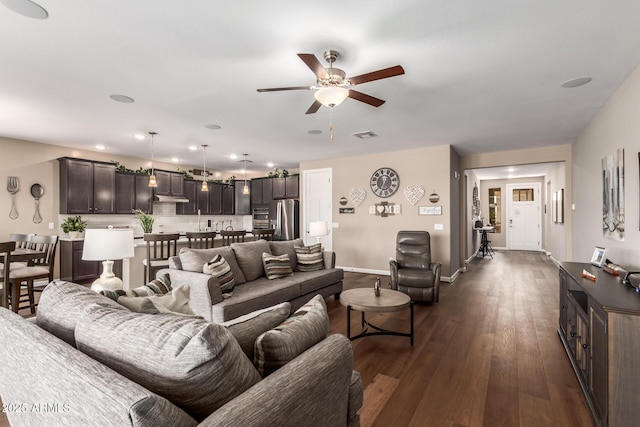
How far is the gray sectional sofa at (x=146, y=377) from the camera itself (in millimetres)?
747

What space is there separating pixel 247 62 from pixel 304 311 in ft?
7.23

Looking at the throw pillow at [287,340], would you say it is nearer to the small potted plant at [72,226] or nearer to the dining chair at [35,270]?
the dining chair at [35,270]

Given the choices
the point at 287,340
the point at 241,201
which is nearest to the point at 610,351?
the point at 287,340

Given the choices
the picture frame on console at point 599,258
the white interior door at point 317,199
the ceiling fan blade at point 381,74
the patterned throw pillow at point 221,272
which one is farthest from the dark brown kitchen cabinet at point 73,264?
the picture frame on console at point 599,258

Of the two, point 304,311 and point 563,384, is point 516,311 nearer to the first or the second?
point 563,384

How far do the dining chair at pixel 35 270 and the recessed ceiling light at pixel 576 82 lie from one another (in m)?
6.06

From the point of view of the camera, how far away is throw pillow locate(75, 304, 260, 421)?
2.71ft

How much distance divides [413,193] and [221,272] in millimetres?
4131

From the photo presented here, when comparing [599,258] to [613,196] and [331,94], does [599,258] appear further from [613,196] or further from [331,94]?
[331,94]

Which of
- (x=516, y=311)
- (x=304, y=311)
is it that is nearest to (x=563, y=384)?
(x=516, y=311)

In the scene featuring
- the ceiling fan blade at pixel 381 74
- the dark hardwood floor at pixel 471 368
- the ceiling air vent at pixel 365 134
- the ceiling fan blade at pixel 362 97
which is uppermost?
the ceiling air vent at pixel 365 134

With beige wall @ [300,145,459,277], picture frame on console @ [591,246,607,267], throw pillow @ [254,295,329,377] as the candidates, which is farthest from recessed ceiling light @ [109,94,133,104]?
picture frame on console @ [591,246,607,267]

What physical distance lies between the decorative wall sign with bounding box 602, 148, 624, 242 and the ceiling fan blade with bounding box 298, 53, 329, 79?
300 cm

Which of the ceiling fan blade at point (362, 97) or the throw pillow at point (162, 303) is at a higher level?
the ceiling fan blade at point (362, 97)
